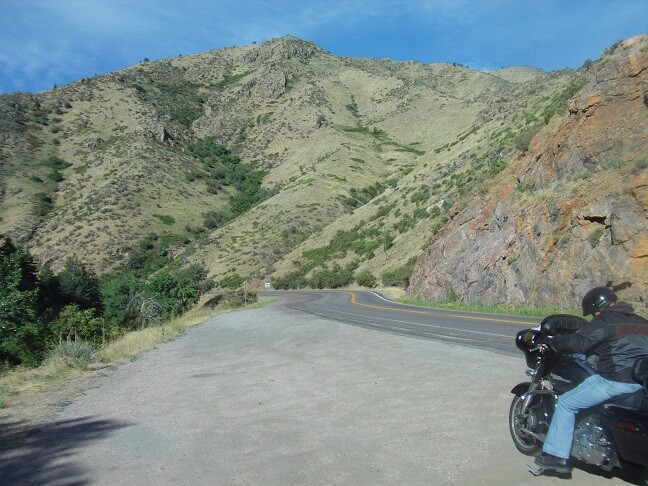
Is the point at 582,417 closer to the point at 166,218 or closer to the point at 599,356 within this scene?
the point at 599,356

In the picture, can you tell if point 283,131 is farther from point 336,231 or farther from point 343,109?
point 336,231

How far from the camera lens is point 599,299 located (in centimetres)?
466

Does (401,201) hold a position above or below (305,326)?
above

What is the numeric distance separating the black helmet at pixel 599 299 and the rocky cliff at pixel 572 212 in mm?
14220

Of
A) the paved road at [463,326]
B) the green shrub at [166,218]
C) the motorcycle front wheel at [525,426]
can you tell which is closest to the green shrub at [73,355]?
the paved road at [463,326]

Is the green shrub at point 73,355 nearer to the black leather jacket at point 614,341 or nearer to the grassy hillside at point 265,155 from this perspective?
the black leather jacket at point 614,341

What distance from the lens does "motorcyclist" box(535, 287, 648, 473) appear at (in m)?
4.30

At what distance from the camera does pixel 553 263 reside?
70.8 feet

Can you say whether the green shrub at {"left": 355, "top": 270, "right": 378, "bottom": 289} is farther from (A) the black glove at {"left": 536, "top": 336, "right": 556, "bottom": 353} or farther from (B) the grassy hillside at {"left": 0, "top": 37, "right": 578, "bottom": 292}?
(A) the black glove at {"left": 536, "top": 336, "right": 556, "bottom": 353}

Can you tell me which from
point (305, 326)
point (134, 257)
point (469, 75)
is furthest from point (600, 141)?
point (469, 75)

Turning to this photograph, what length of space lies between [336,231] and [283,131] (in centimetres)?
4515

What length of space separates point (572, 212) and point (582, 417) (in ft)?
61.6

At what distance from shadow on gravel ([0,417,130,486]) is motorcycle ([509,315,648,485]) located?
4.02 metres

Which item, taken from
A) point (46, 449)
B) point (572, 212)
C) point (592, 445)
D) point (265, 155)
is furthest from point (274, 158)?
point (592, 445)
